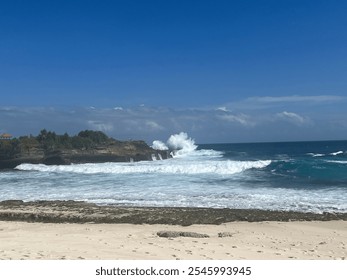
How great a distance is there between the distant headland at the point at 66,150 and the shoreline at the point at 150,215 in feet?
100

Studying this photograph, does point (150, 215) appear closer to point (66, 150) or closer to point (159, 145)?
point (66, 150)

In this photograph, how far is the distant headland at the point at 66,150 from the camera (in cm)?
4616

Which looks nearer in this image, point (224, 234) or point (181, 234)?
point (181, 234)

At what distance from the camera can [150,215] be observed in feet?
46.2

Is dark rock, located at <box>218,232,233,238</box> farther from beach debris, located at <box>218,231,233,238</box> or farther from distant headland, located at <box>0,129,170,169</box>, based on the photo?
distant headland, located at <box>0,129,170,169</box>

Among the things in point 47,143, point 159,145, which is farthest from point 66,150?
point 159,145

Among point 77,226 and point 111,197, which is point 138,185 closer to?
point 111,197

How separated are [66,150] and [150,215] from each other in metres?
36.8

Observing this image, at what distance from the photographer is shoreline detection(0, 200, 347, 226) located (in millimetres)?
13492

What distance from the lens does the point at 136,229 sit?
39.4 ft

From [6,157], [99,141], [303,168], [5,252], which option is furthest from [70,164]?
[5,252]

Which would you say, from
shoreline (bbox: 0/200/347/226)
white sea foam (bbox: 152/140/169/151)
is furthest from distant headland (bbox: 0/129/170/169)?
shoreline (bbox: 0/200/347/226)

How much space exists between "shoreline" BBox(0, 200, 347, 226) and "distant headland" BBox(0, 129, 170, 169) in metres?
30.6

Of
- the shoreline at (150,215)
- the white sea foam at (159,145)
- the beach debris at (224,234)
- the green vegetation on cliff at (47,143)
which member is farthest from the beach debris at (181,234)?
the white sea foam at (159,145)
